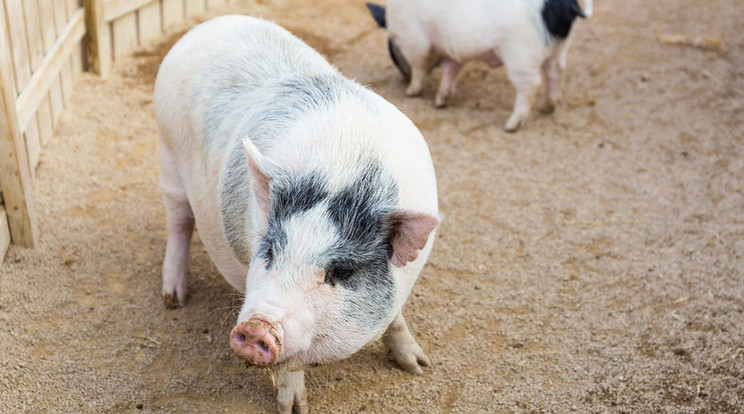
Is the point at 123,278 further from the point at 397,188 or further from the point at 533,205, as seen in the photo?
the point at 533,205

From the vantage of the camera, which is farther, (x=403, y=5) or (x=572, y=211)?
(x=403, y=5)

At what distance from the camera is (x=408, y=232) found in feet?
7.95

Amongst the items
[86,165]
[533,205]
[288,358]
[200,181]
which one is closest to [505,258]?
[533,205]

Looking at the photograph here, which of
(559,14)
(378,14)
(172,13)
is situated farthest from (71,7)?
(559,14)

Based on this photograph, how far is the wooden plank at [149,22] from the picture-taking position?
6419mm

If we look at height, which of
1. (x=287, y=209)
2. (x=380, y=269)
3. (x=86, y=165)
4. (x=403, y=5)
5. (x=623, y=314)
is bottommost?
(x=86, y=165)

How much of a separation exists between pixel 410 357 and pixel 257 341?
4.25 feet

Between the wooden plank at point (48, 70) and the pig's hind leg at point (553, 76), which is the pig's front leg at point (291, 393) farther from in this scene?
the pig's hind leg at point (553, 76)

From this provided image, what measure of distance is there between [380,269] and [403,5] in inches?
150

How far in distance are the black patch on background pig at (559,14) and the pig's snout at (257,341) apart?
3839 mm

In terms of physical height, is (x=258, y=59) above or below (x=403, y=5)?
above

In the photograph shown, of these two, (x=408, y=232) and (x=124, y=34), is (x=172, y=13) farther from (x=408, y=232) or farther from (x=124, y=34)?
(x=408, y=232)

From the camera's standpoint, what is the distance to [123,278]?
3.91m

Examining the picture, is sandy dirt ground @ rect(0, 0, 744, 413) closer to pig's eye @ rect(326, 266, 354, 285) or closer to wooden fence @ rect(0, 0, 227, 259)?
wooden fence @ rect(0, 0, 227, 259)
